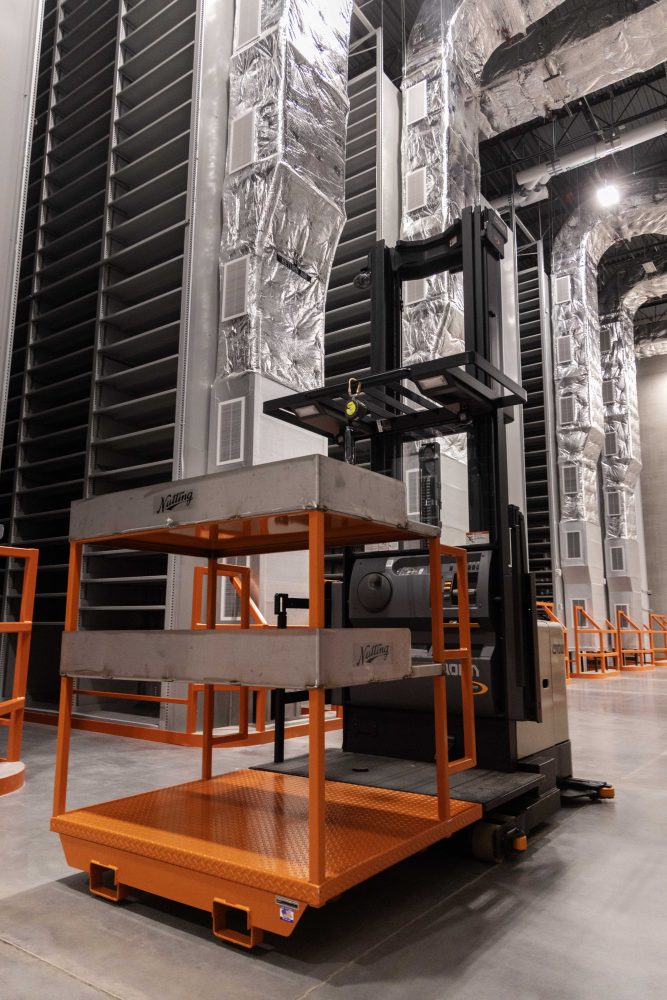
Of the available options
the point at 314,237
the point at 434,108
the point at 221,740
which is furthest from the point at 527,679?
the point at 434,108

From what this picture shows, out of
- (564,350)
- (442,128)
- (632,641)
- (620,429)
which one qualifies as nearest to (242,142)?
(442,128)

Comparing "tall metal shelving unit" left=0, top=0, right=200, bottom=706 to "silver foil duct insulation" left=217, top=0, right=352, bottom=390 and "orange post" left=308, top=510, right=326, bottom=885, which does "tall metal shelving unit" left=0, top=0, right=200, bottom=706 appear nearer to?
"silver foil duct insulation" left=217, top=0, right=352, bottom=390

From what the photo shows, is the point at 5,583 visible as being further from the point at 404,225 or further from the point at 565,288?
the point at 565,288

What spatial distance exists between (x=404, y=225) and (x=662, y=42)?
4661 millimetres

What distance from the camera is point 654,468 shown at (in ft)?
69.4

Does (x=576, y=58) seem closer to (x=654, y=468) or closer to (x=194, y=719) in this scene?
(x=194, y=719)

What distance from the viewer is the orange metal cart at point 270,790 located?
1.95m

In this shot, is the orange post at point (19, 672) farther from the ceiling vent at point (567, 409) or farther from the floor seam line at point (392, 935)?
the ceiling vent at point (567, 409)

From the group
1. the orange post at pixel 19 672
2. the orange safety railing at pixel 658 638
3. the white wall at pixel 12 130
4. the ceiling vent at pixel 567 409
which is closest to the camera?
the orange post at pixel 19 672

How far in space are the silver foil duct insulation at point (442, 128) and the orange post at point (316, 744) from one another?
6.46 meters

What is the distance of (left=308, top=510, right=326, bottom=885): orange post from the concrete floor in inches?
12.9

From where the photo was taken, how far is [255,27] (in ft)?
22.5

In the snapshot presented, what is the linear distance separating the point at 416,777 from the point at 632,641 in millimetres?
15306

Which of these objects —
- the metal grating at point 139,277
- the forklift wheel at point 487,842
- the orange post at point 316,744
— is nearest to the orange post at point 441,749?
the forklift wheel at point 487,842
